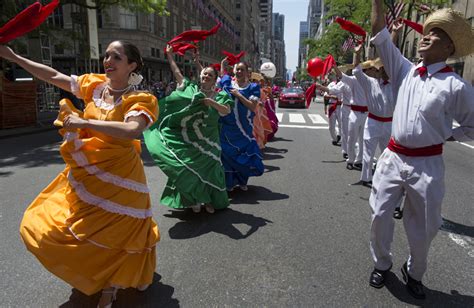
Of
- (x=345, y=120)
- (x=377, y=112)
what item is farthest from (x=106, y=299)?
(x=345, y=120)

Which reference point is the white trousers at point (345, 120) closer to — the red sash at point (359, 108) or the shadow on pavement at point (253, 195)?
the red sash at point (359, 108)

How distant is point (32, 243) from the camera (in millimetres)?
2385

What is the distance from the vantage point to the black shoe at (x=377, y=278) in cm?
298

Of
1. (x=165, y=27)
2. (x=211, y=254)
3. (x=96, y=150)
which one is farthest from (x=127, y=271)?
(x=165, y=27)

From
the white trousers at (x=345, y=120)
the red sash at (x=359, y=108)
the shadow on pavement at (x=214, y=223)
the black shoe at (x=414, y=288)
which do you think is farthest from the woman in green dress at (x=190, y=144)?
the white trousers at (x=345, y=120)

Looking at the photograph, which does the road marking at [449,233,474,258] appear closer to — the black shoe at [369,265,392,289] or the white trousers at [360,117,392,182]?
the black shoe at [369,265,392,289]

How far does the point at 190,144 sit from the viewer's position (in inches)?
173

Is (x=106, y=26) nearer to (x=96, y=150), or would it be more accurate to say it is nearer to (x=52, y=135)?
(x=52, y=135)

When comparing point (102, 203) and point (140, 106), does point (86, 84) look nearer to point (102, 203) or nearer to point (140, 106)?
point (140, 106)

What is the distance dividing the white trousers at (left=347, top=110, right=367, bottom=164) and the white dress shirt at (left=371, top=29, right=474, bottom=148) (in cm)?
453

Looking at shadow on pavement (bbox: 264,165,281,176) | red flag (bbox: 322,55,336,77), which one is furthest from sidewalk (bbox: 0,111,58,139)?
red flag (bbox: 322,55,336,77)

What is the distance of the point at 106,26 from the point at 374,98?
33.0 m

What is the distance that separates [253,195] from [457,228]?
105 inches

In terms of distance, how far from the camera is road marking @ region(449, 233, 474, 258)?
372cm
